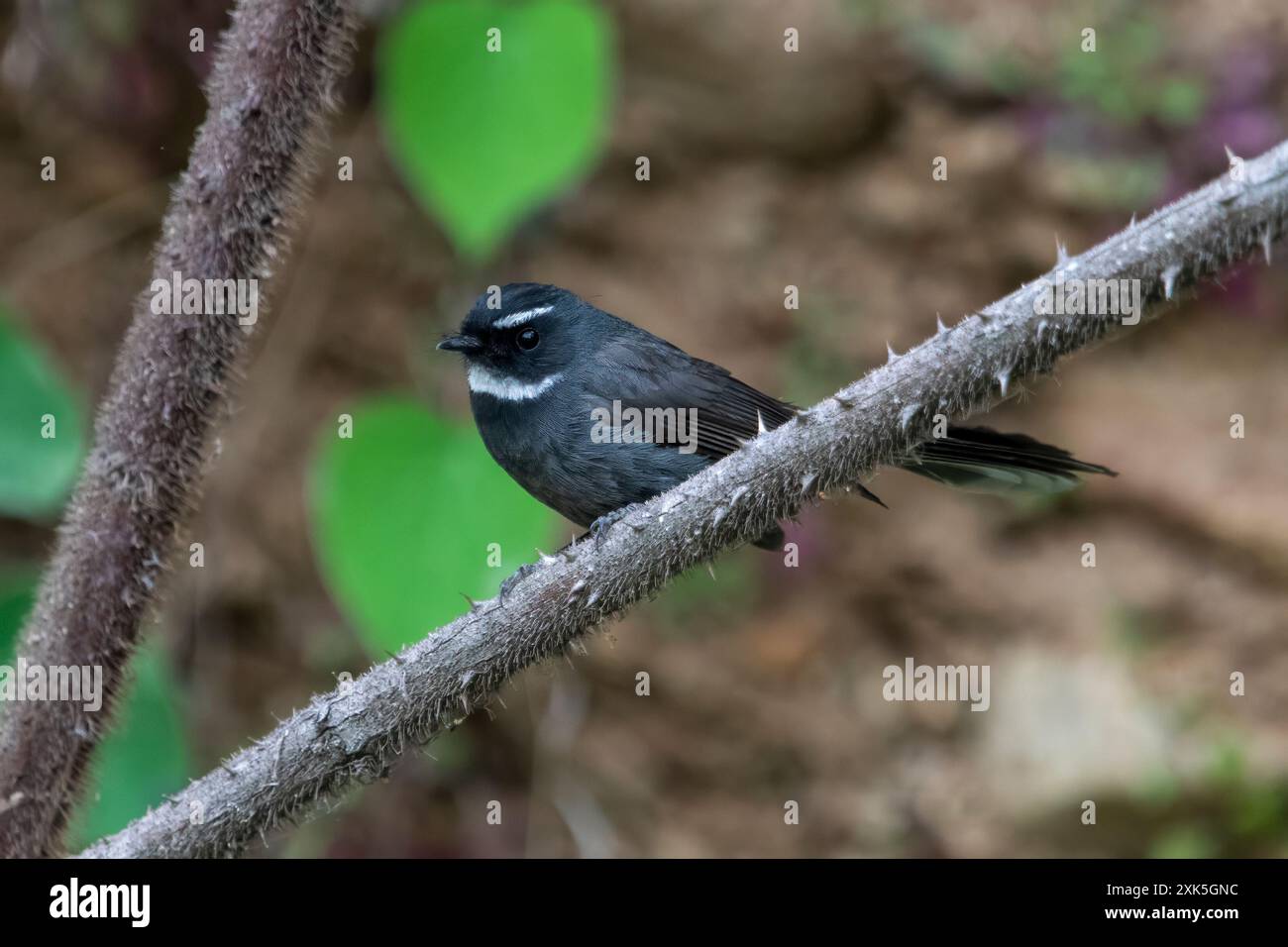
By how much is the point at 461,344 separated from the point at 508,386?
0.24m

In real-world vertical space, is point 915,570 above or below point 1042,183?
below

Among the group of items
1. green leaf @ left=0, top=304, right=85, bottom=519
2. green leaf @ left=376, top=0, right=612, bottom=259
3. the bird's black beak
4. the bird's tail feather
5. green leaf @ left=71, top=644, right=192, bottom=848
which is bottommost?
green leaf @ left=71, top=644, right=192, bottom=848

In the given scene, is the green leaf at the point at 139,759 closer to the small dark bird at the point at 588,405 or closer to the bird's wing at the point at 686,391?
the small dark bird at the point at 588,405

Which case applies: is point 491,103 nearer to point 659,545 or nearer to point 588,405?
point 588,405

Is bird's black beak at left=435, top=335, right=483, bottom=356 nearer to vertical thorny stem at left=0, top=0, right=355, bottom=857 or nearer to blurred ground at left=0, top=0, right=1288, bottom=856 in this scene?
blurred ground at left=0, top=0, right=1288, bottom=856

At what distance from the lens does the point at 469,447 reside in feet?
17.6

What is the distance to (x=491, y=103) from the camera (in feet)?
17.2

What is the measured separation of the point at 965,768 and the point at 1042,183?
3.21 meters

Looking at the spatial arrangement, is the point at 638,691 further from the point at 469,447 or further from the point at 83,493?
the point at 83,493

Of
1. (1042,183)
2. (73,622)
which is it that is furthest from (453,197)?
(1042,183)

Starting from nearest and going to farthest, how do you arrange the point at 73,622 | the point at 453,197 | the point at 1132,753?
the point at 73,622, the point at 453,197, the point at 1132,753

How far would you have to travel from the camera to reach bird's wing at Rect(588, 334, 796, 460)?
495 cm

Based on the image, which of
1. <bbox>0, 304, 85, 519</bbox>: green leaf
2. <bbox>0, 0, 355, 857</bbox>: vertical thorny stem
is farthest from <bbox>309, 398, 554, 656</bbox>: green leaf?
<bbox>0, 0, 355, 857</bbox>: vertical thorny stem

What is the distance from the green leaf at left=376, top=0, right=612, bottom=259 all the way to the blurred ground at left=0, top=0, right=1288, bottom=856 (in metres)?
1.59
